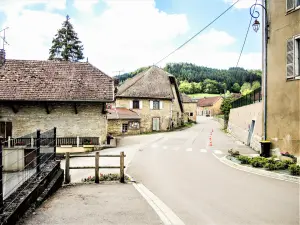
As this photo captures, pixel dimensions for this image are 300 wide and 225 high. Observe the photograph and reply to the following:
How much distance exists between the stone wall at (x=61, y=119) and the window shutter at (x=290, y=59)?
14810 millimetres

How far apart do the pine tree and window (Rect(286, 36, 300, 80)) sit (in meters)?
→ 42.3

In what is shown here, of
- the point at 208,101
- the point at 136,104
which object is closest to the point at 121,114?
the point at 136,104

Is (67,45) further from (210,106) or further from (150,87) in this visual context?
(210,106)

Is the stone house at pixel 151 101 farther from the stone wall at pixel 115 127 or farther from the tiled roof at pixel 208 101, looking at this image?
the tiled roof at pixel 208 101

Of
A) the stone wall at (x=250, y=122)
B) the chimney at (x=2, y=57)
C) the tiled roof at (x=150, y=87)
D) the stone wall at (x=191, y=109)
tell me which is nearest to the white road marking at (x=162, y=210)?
the stone wall at (x=250, y=122)

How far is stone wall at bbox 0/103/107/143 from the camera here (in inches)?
897

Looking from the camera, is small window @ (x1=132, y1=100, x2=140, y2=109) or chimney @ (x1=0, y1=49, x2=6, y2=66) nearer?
chimney @ (x1=0, y1=49, x2=6, y2=66)

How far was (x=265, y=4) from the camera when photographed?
1508 cm

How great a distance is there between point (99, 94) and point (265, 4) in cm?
1364

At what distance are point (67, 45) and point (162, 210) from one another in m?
47.5

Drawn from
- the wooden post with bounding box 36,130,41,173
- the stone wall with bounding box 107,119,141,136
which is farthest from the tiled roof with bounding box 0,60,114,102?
the wooden post with bounding box 36,130,41,173

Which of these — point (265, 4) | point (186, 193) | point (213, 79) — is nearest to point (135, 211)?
point (186, 193)

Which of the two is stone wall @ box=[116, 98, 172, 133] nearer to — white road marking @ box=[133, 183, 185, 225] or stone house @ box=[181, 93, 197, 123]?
stone house @ box=[181, 93, 197, 123]

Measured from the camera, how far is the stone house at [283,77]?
12805 mm
